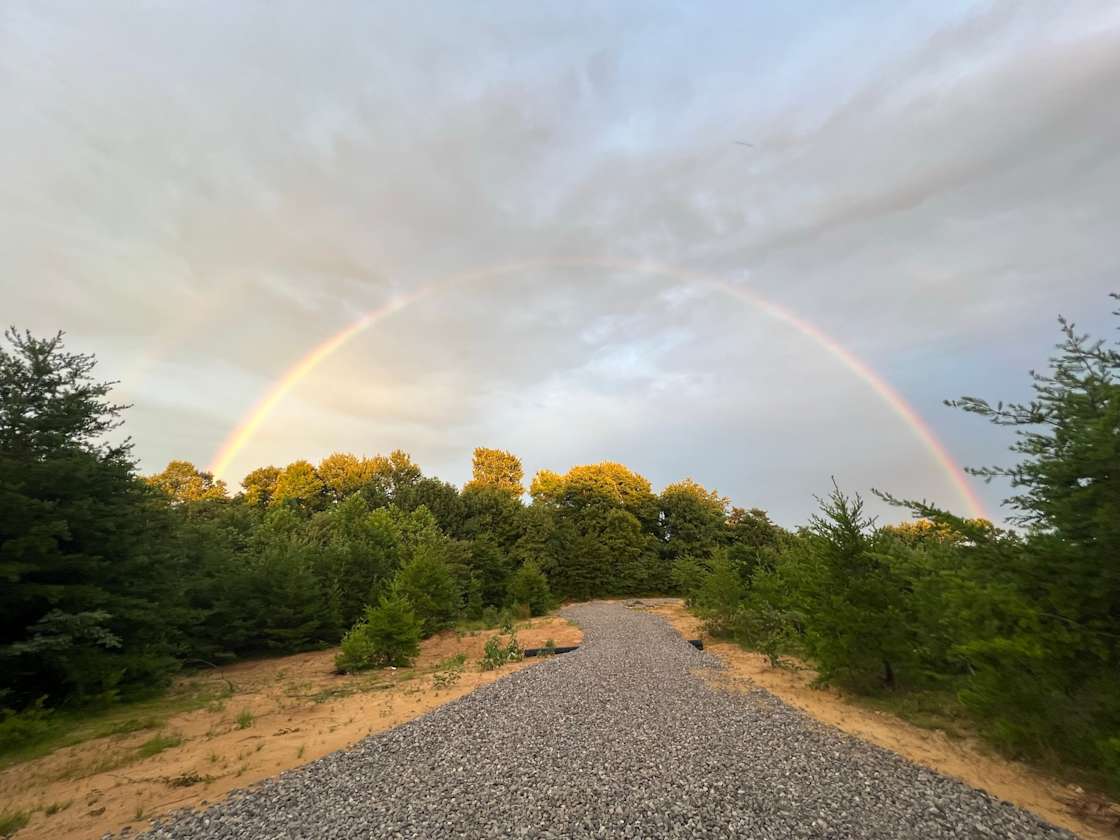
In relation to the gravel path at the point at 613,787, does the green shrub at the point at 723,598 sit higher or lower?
higher

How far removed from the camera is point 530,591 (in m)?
31.7

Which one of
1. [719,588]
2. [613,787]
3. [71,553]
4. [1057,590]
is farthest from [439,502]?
[1057,590]

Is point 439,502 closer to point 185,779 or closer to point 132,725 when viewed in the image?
point 132,725

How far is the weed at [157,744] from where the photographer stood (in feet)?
24.0

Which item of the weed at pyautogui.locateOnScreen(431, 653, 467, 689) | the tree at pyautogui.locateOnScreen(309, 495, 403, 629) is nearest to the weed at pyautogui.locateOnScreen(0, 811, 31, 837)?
the weed at pyautogui.locateOnScreen(431, 653, 467, 689)

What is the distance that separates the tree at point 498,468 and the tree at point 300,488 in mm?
17148

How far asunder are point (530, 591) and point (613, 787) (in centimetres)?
2738

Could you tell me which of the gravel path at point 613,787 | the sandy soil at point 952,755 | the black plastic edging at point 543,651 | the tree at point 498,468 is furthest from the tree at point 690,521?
the gravel path at point 613,787

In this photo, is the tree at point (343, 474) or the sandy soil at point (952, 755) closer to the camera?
the sandy soil at point (952, 755)

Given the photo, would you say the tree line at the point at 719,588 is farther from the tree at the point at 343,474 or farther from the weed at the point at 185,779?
the tree at the point at 343,474

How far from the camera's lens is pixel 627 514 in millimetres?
49375

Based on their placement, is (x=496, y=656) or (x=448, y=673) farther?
(x=496, y=656)

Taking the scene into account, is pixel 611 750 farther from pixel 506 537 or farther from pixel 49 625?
pixel 506 537

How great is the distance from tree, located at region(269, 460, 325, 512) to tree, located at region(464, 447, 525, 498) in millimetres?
17148
